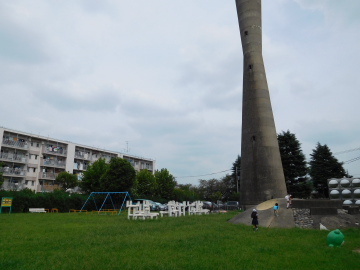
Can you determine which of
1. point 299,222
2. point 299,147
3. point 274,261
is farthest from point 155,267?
point 299,147

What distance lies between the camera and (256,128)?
86.5 feet

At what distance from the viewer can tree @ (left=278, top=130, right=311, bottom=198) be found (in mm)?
37312

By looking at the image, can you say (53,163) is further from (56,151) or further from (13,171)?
(13,171)

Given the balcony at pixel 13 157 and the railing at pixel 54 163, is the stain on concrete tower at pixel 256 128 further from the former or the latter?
the railing at pixel 54 163

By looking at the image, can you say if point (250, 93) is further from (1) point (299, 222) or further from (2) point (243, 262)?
(2) point (243, 262)

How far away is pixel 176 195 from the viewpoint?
176ft

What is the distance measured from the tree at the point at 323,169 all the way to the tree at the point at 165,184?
2214 centimetres

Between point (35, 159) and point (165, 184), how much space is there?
2333cm

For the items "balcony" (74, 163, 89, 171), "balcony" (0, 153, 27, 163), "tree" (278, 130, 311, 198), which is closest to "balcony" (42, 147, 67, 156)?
"balcony" (74, 163, 89, 171)

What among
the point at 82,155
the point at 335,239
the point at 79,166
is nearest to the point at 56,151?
the point at 79,166

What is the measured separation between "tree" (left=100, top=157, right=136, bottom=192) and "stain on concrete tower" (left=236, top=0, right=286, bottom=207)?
57.2ft

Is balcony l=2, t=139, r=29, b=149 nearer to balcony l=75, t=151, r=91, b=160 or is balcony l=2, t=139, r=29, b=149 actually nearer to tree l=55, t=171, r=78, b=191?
tree l=55, t=171, r=78, b=191

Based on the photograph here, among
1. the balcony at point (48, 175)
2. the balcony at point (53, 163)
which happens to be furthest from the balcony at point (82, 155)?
the balcony at point (48, 175)

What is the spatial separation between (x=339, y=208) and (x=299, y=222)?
8.22 ft
